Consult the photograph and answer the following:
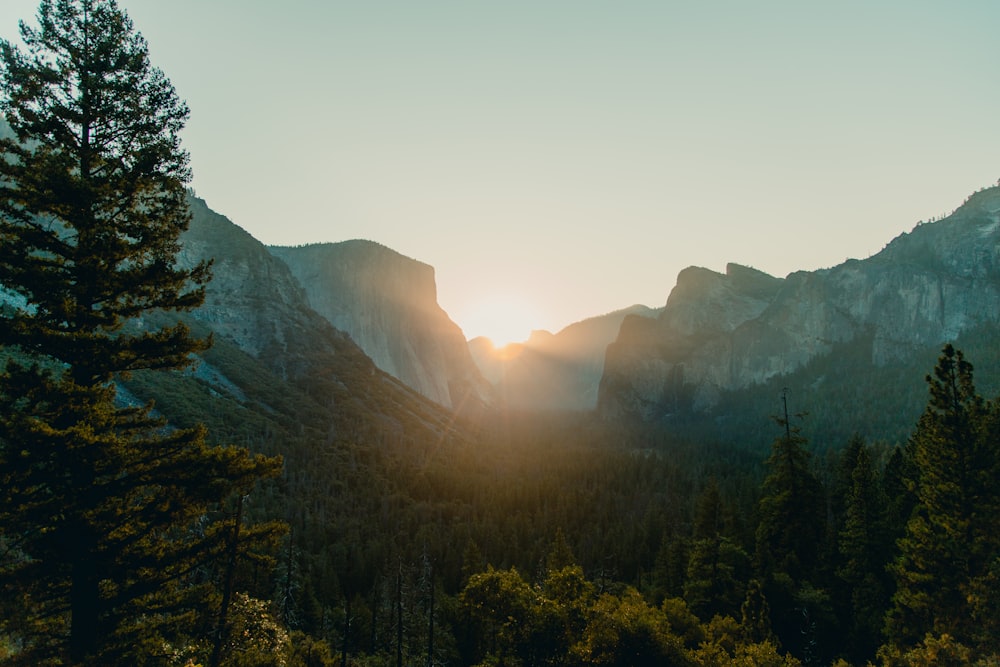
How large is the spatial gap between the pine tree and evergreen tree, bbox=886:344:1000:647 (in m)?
30.5

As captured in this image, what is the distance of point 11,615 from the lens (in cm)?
1068

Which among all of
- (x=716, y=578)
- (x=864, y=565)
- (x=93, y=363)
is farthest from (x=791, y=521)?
(x=93, y=363)

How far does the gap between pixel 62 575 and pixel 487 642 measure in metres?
45.0

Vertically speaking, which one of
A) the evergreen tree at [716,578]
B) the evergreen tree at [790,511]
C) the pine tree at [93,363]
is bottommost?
the evergreen tree at [716,578]

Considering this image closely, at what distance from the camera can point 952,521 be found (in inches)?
1048

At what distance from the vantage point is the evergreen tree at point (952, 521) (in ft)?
85.0

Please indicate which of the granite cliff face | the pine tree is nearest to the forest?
the pine tree

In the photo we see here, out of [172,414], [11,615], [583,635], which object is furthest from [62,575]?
[172,414]

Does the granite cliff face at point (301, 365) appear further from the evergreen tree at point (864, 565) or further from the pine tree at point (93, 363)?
the pine tree at point (93, 363)

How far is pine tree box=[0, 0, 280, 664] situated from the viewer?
1092cm

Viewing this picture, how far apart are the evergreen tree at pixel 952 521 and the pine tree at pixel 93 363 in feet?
100

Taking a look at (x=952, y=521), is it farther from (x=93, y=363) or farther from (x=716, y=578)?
(x=93, y=363)

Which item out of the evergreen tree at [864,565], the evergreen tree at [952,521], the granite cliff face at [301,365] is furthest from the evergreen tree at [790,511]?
the granite cliff face at [301,365]

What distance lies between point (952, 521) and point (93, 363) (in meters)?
34.3
